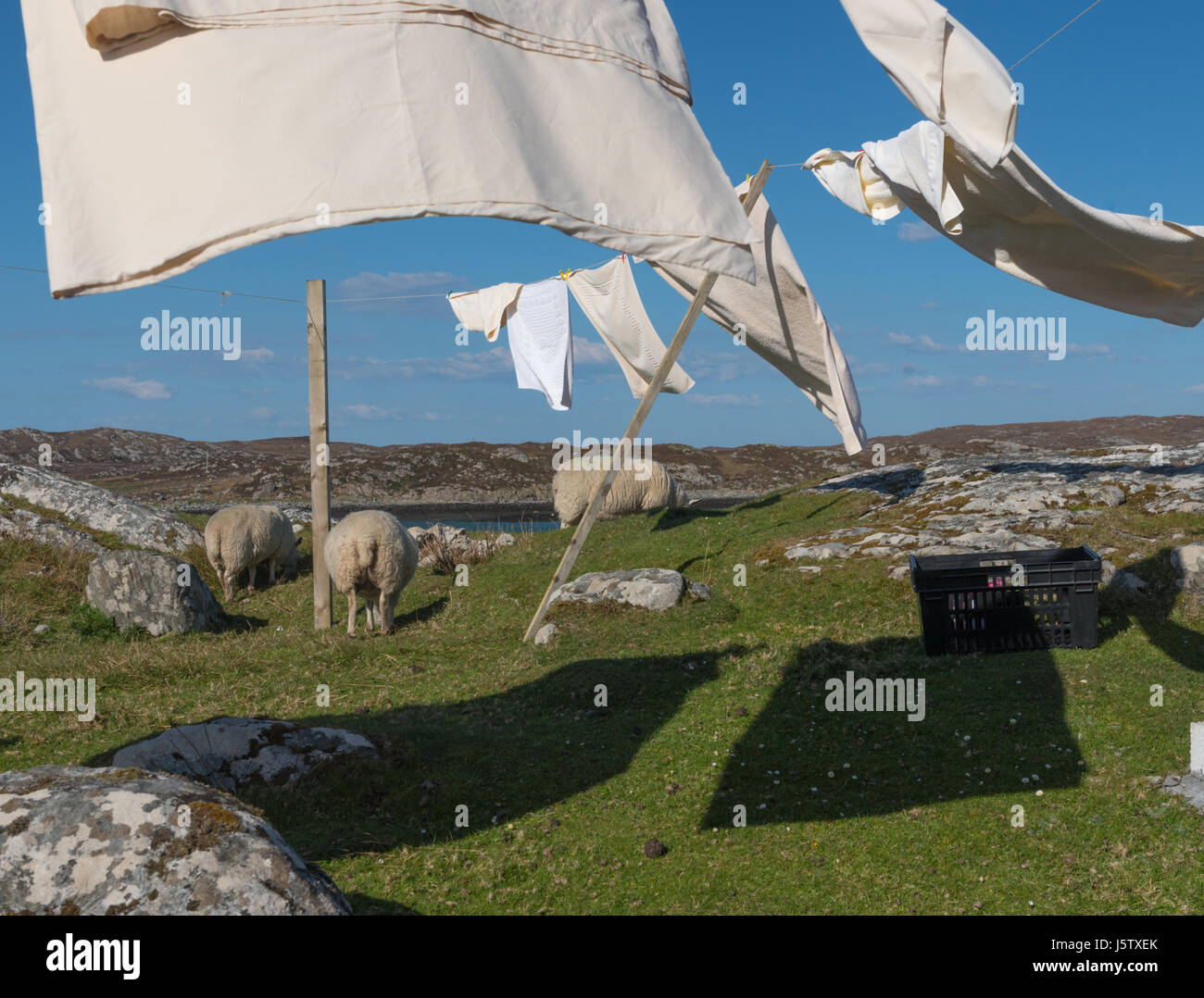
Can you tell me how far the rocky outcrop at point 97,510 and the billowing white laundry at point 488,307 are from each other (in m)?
7.66

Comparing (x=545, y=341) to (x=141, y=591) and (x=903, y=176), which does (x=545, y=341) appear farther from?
(x=903, y=176)

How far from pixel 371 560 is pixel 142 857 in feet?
32.4

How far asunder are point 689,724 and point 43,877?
5.57 metres

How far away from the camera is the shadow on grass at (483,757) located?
620 cm

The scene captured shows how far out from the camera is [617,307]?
17.2 metres

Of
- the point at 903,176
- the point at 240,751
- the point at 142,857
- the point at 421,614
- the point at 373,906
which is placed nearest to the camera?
the point at 142,857

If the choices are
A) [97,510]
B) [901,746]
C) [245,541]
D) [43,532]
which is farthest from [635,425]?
[97,510]

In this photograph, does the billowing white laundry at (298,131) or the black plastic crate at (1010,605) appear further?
the black plastic crate at (1010,605)

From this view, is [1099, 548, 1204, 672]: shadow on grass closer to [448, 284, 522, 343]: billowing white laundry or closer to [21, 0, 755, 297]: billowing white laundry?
[21, 0, 755, 297]: billowing white laundry

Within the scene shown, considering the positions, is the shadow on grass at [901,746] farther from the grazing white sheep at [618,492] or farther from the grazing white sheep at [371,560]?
the grazing white sheep at [618,492]

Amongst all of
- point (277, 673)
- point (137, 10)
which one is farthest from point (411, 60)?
point (277, 673)

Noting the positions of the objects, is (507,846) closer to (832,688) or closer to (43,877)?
(43,877)

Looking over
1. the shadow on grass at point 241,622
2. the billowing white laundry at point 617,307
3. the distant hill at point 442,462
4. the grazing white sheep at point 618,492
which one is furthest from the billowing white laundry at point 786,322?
the distant hill at point 442,462

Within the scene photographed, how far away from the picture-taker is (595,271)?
17.1 metres
